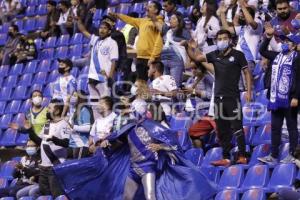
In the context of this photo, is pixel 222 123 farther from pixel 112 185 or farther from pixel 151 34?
pixel 151 34

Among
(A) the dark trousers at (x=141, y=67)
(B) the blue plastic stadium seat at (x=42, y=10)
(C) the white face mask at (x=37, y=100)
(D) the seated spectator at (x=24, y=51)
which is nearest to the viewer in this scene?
(A) the dark trousers at (x=141, y=67)

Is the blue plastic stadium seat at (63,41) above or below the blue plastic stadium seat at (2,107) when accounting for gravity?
above

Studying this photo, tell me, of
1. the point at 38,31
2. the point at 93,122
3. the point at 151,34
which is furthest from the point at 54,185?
the point at 38,31

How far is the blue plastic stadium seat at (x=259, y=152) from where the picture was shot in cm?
1067

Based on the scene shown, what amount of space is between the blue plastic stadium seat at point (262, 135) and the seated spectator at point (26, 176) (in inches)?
117

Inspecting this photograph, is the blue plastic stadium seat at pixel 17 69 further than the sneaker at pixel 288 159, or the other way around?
the blue plastic stadium seat at pixel 17 69

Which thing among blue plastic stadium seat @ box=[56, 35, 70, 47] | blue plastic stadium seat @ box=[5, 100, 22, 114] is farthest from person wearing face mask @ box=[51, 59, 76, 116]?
blue plastic stadium seat @ box=[56, 35, 70, 47]

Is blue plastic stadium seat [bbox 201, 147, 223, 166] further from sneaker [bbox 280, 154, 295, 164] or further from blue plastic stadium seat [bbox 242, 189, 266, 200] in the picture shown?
blue plastic stadium seat [bbox 242, 189, 266, 200]

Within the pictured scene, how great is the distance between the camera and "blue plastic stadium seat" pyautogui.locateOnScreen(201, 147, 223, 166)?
11148 millimetres

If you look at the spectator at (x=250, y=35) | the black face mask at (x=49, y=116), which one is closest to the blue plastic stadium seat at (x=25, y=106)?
the black face mask at (x=49, y=116)

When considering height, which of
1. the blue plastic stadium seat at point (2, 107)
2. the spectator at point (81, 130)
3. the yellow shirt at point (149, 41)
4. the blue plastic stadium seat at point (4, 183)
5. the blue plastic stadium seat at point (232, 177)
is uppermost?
the yellow shirt at point (149, 41)

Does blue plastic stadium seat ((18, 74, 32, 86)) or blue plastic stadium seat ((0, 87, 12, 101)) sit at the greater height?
blue plastic stadium seat ((18, 74, 32, 86))

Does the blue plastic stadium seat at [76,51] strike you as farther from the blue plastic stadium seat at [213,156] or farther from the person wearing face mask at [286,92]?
the person wearing face mask at [286,92]

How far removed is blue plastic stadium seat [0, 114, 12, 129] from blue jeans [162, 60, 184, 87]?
3620mm
